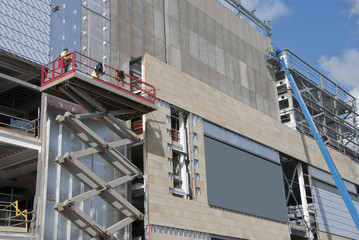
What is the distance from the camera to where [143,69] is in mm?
28328

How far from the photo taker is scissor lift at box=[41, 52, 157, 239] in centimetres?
2197

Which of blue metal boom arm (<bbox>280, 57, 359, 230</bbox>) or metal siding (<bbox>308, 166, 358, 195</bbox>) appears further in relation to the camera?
metal siding (<bbox>308, 166, 358, 195</bbox>)

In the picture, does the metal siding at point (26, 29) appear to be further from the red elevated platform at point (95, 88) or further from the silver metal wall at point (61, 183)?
the silver metal wall at point (61, 183)

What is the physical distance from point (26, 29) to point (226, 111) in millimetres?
14685

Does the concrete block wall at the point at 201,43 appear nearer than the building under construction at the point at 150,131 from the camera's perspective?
No

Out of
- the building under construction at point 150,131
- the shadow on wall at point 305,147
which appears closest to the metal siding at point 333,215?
the building under construction at point 150,131

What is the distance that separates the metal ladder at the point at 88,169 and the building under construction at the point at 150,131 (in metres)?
0.07

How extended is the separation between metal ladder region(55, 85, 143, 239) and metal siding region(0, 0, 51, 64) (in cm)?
495

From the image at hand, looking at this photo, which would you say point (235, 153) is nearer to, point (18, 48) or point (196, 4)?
point (196, 4)

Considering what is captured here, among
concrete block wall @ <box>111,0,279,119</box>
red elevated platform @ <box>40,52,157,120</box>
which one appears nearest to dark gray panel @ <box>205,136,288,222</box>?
concrete block wall @ <box>111,0,279,119</box>

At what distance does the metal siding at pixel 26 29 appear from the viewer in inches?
1014

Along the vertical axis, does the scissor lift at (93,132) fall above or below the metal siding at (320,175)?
below

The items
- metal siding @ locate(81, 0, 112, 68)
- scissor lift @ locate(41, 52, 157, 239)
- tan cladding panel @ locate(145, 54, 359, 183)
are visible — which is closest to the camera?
scissor lift @ locate(41, 52, 157, 239)

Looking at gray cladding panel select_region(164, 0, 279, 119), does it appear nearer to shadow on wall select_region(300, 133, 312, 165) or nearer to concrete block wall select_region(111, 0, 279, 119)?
concrete block wall select_region(111, 0, 279, 119)
